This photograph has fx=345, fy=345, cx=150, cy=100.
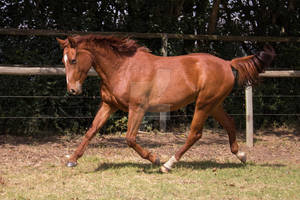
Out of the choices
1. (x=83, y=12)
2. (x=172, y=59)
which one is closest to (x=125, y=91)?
(x=172, y=59)

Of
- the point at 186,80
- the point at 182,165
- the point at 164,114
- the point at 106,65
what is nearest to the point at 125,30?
the point at 164,114

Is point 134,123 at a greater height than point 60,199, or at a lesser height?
greater

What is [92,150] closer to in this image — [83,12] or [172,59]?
[172,59]

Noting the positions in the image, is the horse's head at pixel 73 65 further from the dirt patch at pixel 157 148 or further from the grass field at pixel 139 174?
the dirt patch at pixel 157 148

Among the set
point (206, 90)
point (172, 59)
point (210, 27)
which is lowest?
point (206, 90)

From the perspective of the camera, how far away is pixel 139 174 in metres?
4.66

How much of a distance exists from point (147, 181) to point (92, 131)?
3.77ft

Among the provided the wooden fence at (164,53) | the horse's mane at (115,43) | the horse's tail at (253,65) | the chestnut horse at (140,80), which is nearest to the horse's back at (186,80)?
the chestnut horse at (140,80)

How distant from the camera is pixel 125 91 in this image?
473cm

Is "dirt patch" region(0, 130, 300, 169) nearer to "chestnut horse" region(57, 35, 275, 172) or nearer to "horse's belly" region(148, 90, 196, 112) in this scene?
"chestnut horse" region(57, 35, 275, 172)

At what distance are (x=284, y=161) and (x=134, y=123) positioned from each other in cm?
278

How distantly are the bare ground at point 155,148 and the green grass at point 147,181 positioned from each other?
1.58 feet

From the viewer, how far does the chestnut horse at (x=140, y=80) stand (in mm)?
4734

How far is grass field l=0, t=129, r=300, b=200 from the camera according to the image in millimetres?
3822
